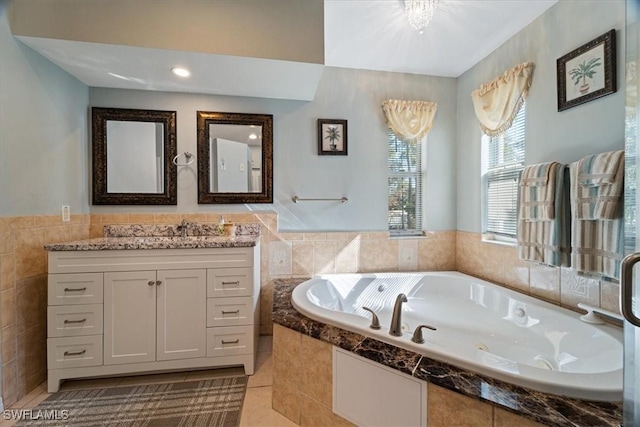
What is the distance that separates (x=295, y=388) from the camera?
1513mm

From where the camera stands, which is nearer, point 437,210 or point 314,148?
point 314,148

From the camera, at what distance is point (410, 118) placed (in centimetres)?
275

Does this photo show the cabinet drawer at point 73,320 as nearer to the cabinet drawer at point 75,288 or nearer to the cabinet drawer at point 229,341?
the cabinet drawer at point 75,288

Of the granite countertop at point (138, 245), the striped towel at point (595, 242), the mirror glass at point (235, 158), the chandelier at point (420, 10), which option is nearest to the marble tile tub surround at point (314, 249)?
the mirror glass at point (235, 158)

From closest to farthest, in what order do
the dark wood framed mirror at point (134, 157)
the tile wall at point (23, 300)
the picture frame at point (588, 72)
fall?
1. the picture frame at point (588, 72)
2. the tile wall at point (23, 300)
3. the dark wood framed mirror at point (134, 157)

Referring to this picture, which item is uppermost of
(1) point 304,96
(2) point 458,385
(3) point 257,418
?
(1) point 304,96

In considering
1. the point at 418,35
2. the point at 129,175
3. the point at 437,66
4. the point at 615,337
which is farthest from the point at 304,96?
the point at 615,337

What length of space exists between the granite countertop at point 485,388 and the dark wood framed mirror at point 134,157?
1.92 m

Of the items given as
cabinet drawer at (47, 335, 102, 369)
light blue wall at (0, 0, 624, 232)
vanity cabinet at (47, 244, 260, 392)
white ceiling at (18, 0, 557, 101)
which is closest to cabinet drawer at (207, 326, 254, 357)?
vanity cabinet at (47, 244, 260, 392)

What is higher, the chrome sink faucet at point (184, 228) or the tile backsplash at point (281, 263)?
the chrome sink faucet at point (184, 228)

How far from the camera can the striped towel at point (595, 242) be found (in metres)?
1.38

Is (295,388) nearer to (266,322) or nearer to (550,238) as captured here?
(266,322)

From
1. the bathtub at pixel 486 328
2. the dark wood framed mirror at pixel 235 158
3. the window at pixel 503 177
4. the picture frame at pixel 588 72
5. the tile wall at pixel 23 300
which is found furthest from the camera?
the dark wood framed mirror at pixel 235 158

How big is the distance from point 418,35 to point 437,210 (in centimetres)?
160
